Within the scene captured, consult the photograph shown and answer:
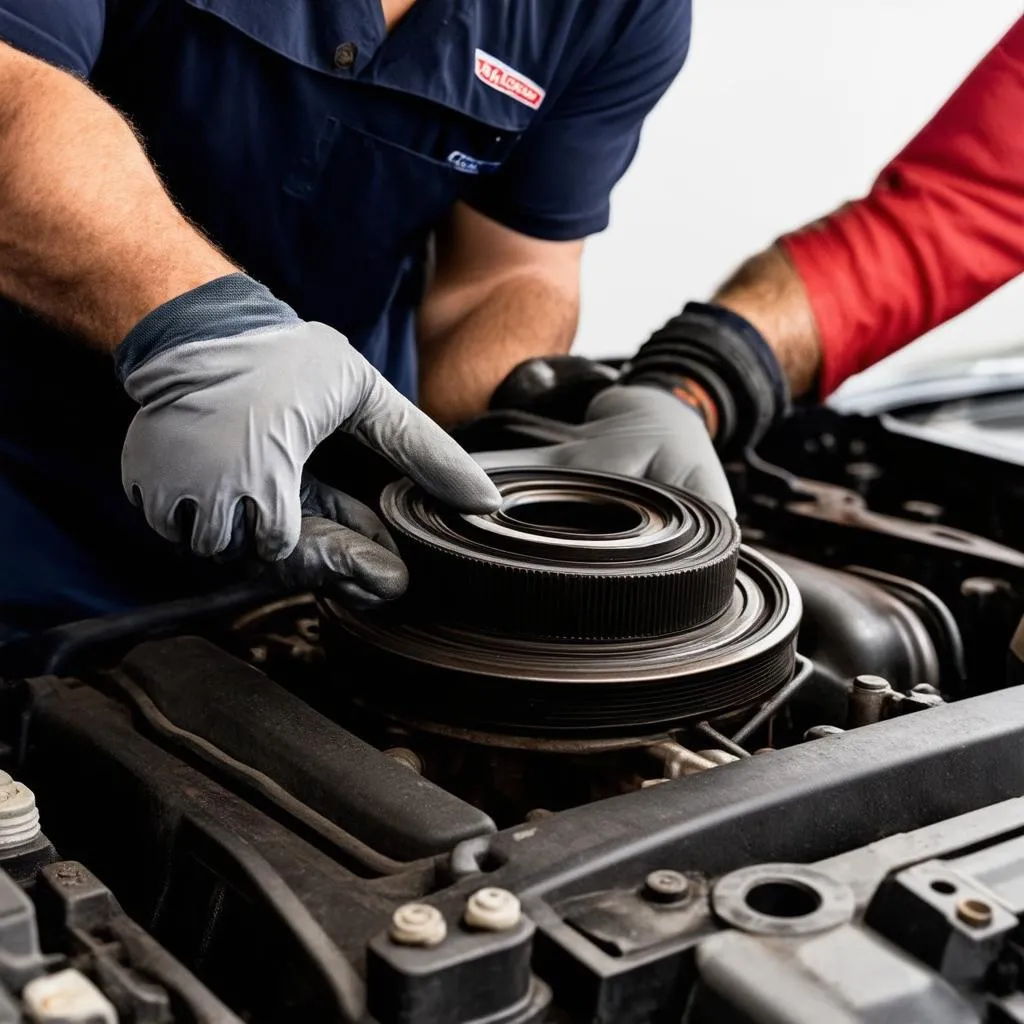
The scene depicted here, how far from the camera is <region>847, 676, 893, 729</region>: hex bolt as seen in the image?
120cm

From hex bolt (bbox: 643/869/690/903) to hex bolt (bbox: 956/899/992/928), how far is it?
0.55 ft

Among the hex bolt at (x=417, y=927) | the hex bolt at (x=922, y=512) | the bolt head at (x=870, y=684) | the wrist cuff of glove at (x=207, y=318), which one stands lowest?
the hex bolt at (x=922, y=512)

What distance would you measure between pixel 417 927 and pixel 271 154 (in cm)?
122

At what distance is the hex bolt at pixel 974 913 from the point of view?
0.79 meters

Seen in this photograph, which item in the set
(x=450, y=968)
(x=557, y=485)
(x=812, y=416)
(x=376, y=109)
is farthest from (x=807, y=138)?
(x=450, y=968)

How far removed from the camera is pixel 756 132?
3957 mm

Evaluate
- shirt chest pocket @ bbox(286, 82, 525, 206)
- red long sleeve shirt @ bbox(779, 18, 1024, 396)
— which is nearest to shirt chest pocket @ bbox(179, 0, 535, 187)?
shirt chest pocket @ bbox(286, 82, 525, 206)

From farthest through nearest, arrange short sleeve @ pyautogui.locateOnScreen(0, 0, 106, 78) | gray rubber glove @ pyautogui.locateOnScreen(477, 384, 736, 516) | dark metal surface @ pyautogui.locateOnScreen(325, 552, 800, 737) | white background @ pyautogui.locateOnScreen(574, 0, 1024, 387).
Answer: white background @ pyautogui.locateOnScreen(574, 0, 1024, 387) < gray rubber glove @ pyautogui.locateOnScreen(477, 384, 736, 516) < short sleeve @ pyautogui.locateOnScreen(0, 0, 106, 78) < dark metal surface @ pyautogui.locateOnScreen(325, 552, 800, 737)

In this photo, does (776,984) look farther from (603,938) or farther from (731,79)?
(731,79)

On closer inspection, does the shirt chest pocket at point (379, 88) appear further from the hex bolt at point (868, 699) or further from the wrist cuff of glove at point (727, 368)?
the hex bolt at point (868, 699)

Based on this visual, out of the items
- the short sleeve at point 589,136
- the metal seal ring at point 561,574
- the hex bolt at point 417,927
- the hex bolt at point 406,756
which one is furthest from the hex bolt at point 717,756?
the short sleeve at point 589,136

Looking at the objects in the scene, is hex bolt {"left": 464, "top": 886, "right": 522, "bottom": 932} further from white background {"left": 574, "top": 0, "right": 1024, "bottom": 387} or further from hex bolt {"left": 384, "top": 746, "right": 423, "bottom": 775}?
white background {"left": 574, "top": 0, "right": 1024, "bottom": 387}

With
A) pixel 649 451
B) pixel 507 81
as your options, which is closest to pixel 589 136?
pixel 507 81

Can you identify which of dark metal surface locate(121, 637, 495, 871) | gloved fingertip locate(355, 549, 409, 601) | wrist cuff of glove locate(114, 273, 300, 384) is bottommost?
dark metal surface locate(121, 637, 495, 871)
